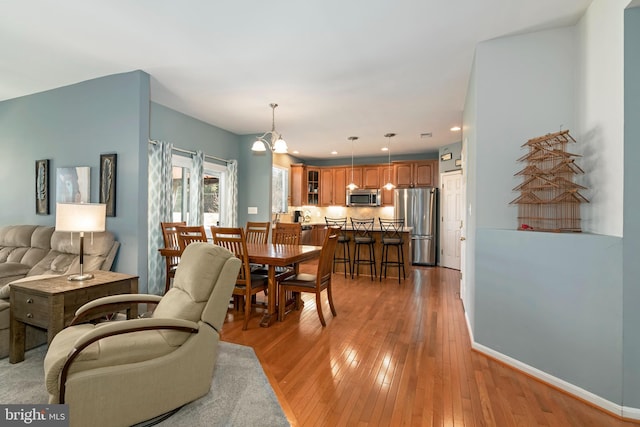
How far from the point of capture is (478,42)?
9.08ft

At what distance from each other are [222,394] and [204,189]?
4.09 meters

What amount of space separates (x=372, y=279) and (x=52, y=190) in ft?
16.2

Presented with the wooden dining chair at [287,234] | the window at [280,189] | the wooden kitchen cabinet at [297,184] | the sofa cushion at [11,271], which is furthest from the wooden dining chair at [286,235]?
the wooden kitchen cabinet at [297,184]

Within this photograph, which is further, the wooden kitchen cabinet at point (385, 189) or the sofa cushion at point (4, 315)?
the wooden kitchen cabinet at point (385, 189)

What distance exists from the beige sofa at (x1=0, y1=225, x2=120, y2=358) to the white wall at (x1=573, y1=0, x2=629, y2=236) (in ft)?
14.6

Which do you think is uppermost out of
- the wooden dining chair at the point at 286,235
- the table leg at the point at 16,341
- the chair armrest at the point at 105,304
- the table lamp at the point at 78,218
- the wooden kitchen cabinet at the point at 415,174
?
the wooden kitchen cabinet at the point at 415,174

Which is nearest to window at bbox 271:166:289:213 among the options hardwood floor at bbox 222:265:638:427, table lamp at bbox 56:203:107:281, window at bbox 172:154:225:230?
window at bbox 172:154:225:230

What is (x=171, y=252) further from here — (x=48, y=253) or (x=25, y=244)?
(x=25, y=244)

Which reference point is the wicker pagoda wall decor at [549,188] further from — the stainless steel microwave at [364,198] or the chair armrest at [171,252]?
the stainless steel microwave at [364,198]

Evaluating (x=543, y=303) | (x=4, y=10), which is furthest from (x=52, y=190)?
(x=543, y=303)

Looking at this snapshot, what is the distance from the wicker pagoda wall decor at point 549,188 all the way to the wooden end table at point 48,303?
3.31 m

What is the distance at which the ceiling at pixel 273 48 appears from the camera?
235 cm

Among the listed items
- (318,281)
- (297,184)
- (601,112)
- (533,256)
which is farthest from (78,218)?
(297,184)

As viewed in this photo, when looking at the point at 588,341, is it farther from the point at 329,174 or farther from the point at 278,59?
the point at 329,174
